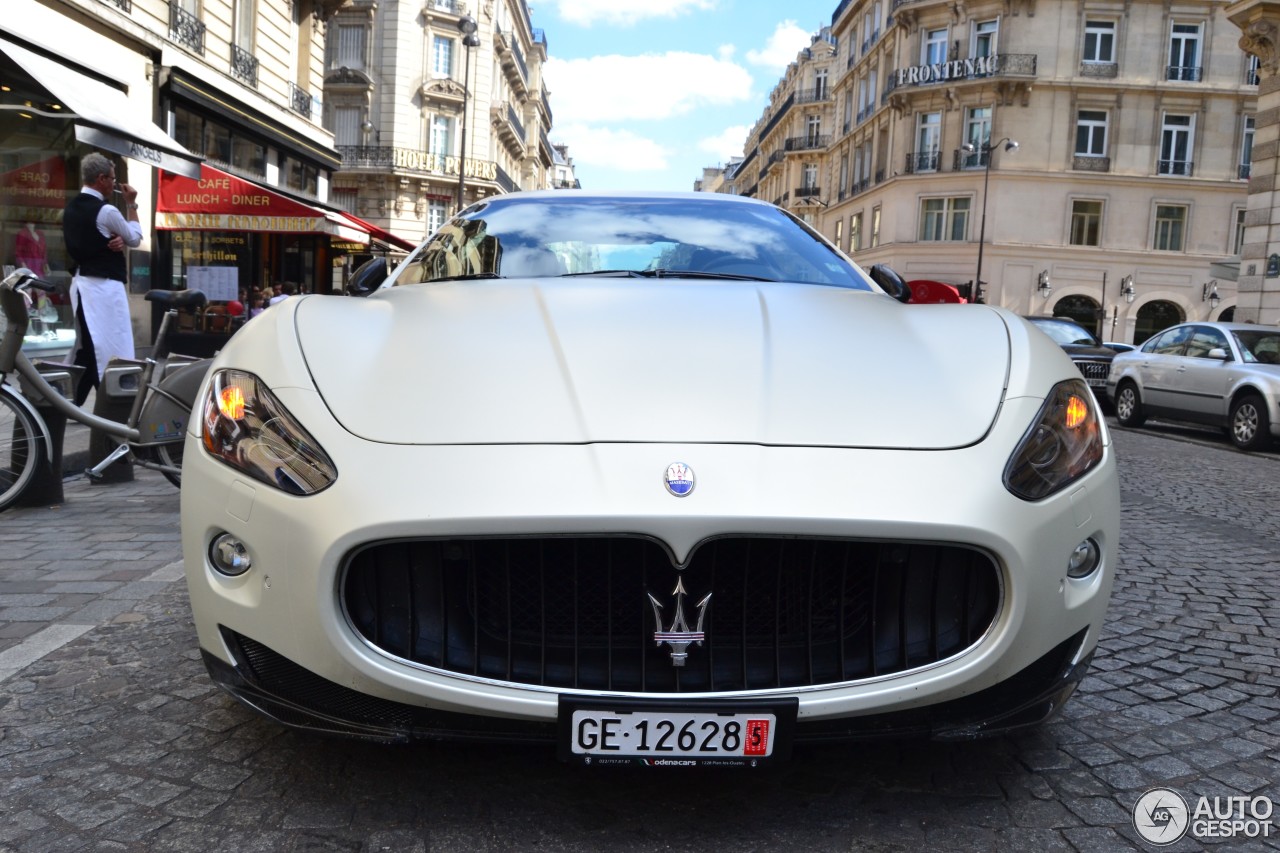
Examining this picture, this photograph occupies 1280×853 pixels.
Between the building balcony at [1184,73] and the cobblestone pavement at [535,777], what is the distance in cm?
4098

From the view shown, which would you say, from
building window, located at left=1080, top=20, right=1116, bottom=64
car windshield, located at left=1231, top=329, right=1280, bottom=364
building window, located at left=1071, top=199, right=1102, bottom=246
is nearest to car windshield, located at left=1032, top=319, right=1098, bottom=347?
car windshield, located at left=1231, top=329, right=1280, bottom=364

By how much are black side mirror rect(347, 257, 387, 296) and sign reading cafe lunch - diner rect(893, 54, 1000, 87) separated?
39.9 metres

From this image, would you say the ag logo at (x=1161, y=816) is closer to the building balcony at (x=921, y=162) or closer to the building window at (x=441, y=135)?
the building balcony at (x=921, y=162)

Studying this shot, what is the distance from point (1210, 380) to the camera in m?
12.1

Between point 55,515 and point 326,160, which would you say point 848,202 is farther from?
point 55,515

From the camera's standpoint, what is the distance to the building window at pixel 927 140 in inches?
1610

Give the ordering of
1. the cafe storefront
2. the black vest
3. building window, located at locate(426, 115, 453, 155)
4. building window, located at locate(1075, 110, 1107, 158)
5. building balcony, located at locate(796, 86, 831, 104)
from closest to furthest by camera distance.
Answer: the black vest < the cafe storefront < building window, located at locate(1075, 110, 1107, 158) < building window, located at locate(426, 115, 453, 155) < building balcony, located at locate(796, 86, 831, 104)

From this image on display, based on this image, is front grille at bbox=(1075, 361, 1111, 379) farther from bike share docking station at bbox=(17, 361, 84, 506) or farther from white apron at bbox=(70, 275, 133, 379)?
bike share docking station at bbox=(17, 361, 84, 506)

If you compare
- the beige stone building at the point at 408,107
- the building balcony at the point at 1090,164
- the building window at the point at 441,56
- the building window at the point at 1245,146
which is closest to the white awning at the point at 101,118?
the beige stone building at the point at 408,107

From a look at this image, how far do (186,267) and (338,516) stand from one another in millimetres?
16815

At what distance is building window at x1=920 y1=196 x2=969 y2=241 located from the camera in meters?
40.2

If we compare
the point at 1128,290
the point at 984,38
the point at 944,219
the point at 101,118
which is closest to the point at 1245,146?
the point at 1128,290

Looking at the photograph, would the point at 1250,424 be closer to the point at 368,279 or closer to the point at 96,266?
the point at 368,279

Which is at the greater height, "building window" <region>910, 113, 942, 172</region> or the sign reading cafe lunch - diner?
the sign reading cafe lunch - diner
